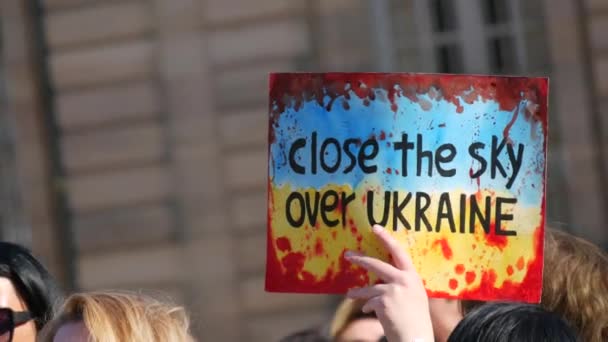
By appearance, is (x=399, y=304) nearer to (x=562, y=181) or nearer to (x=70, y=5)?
(x=562, y=181)

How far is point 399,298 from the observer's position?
2.71m

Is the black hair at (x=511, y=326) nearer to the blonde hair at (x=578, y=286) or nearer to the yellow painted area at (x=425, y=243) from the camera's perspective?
the yellow painted area at (x=425, y=243)

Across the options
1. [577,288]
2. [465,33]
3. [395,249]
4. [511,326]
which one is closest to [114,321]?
[395,249]

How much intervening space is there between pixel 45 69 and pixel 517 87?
7232mm

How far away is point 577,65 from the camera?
883cm

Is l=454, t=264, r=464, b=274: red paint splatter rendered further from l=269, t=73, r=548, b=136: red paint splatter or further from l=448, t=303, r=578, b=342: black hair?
l=269, t=73, r=548, b=136: red paint splatter

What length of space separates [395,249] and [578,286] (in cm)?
56

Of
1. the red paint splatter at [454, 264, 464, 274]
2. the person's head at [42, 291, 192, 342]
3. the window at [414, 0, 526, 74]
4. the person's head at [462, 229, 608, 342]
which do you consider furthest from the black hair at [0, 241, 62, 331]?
the window at [414, 0, 526, 74]

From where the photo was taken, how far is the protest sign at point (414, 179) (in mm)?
2896

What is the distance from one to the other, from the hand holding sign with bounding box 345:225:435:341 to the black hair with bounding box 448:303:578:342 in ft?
0.22

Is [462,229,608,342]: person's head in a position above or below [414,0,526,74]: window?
below

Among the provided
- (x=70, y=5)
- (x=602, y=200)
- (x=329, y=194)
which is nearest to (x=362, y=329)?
(x=329, y=194)

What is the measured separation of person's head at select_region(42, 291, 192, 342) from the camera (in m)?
2.88

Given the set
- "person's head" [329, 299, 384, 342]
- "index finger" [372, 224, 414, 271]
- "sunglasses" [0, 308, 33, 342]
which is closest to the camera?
"index finger" [372, 224, 414, 271]
